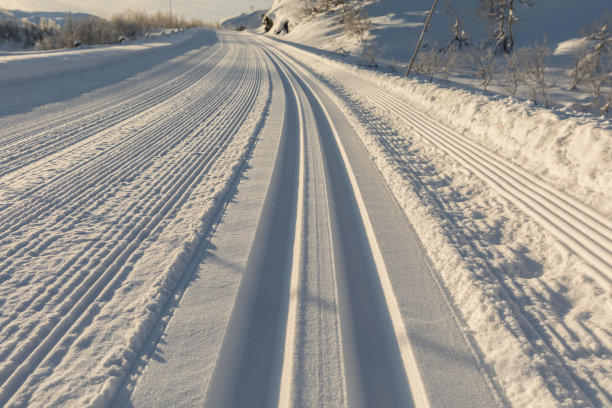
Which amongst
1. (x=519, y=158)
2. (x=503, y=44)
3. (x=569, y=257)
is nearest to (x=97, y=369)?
(x=569, y=257)

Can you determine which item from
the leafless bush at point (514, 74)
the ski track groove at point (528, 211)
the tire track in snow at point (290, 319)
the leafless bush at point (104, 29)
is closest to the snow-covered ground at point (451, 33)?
the leafless bush at point (514, 74)

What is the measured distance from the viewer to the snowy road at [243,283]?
2.09 meters

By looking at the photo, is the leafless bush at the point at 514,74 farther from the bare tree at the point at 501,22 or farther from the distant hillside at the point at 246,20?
the distant hillside at the point at 246,20

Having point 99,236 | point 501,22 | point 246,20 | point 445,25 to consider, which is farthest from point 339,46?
point 246,20

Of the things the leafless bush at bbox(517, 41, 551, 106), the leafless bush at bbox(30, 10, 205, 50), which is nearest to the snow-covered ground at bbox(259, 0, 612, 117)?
the leafless bush at bbox(517, 41, 551, 106)

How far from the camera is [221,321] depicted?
2494mm

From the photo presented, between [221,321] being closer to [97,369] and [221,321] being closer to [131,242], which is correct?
[97,369]

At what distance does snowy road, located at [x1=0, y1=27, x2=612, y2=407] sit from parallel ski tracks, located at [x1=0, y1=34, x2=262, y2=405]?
0.02 meters

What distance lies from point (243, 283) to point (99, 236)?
5.59 feet

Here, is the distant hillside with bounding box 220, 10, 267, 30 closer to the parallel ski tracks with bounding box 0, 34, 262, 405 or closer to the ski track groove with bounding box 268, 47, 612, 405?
the ski track groove with bounding box 268, 47, 612, 405

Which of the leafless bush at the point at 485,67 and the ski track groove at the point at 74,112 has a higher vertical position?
the leafless bush at the point at 485,67

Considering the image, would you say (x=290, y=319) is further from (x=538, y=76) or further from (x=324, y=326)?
(x=538, y=76)

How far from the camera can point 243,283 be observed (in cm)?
291

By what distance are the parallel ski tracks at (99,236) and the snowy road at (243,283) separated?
0.02m
